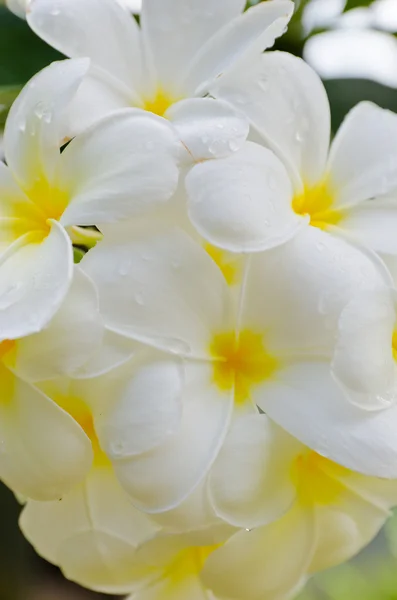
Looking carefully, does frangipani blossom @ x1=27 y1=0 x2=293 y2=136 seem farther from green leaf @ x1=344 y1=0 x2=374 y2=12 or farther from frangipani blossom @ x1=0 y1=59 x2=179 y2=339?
green leaf @ x1=344 y1=0 x2=374 y2=12

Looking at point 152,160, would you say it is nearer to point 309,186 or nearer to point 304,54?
point 309,186

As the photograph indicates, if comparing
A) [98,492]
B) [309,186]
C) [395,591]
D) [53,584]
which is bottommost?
[53,584]

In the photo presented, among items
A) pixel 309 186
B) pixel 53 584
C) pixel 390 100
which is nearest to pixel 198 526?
pixel 309 186

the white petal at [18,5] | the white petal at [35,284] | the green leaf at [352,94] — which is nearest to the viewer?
the white petal at [35,284]

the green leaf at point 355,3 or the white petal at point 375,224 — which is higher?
the white petal at point 375,224

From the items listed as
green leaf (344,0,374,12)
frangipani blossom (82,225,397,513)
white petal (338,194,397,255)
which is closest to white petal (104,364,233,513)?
frangipani blossom (82,225,397,513)

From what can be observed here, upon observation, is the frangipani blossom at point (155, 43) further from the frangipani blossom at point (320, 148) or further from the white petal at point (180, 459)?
the white petal at point (180, 459)

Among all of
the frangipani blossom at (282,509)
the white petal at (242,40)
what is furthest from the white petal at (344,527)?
the white petal at (242,40)
